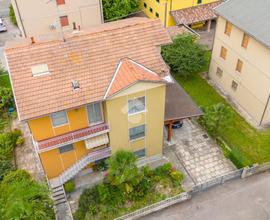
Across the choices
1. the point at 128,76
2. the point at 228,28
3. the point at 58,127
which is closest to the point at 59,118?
the point at 58,127

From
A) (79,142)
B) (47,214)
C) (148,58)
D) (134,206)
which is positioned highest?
(148,58)

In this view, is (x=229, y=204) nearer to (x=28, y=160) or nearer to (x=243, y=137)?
(x=243, y=137)

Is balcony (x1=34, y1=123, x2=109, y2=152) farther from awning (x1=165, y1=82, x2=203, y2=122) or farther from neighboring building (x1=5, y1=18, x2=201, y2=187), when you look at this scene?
awning (x1=165, y1=82, x2=203, y2=122)

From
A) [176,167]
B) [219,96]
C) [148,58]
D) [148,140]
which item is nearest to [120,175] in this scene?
[148,140]

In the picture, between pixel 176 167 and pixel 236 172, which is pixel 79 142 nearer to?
pixel 176 167

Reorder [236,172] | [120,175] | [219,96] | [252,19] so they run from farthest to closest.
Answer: [219,96], [252,19], [236,172], [120,175]

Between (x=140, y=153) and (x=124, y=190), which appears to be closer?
(x=124, y=190)

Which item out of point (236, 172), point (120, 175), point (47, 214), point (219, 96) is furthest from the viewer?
point (219, 96)

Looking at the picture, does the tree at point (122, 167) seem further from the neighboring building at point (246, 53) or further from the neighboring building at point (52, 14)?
the neighboring building at point (52, 14)
